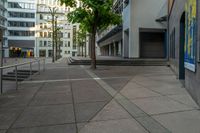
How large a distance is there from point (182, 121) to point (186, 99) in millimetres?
2436

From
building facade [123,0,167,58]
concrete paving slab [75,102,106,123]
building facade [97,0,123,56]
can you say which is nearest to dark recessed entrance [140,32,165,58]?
building facade [123,0,167,58]

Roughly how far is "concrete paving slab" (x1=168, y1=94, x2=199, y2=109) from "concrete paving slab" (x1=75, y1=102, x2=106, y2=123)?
239 cm

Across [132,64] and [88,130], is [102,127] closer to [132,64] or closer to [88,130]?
[88,130]

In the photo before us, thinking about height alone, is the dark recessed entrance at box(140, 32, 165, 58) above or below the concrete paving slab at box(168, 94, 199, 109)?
above

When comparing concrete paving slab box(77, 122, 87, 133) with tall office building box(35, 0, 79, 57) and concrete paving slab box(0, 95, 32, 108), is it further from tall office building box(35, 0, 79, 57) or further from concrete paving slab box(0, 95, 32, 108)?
tall office building box(35, 0, 79, 57)

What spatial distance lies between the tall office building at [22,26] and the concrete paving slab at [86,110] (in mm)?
81220

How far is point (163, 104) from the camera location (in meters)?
6.93

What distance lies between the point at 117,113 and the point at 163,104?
1.66 metres

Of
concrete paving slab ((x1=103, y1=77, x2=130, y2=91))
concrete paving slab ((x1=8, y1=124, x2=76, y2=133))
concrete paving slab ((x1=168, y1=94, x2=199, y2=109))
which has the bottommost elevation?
concrete paving slab ((x1=8, y1=124, x2=76, y2=133))

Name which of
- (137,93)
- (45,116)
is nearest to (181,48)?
(137,93)

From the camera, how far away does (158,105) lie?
6.79 m

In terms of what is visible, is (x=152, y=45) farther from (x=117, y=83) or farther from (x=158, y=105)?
(x=158, y=105)

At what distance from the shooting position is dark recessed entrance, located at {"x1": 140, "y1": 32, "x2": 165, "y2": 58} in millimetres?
32562

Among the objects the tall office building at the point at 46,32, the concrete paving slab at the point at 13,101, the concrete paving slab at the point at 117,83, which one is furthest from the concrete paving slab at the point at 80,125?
the tall office building at the point at 46,32
